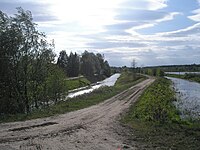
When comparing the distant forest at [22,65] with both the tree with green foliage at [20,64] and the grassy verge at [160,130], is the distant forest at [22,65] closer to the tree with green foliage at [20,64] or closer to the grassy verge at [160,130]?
the tree with green foliage at [20,64]

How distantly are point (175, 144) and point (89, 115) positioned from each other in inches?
400

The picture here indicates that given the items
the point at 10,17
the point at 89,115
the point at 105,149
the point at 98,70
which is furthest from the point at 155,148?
the point at 98,70

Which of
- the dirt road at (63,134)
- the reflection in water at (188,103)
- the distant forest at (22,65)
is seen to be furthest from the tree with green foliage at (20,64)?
the reflection in water at (188,103)

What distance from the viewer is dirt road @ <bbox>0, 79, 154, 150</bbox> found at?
13758 mm

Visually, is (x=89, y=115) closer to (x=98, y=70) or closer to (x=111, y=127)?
(x=111, y=127)

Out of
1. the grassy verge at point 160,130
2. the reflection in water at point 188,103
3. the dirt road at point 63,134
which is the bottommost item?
the reflection in water at point 188,103

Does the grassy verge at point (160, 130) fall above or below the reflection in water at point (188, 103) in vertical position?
above

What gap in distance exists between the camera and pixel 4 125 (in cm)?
1845

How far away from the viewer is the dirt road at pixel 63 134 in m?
13.8

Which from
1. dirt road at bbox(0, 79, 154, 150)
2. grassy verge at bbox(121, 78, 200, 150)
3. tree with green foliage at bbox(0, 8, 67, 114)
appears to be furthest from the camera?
tree with green foliage at bbox(0, 8, 67, 114)

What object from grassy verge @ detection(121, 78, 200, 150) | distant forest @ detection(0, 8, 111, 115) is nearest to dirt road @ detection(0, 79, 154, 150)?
grassy verge @ detection(121, 78, 200, 150)

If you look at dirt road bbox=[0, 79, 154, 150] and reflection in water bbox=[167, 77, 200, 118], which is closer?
dirt road bbox=[0, 79, 154, 150]

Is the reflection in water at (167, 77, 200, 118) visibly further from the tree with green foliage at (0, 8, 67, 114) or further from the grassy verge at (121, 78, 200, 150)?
the tree with green foliage at (0, 8, 67, 114)

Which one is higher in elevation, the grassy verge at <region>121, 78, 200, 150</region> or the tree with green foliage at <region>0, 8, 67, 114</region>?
the tree with green foliage at <region>0, 8, 67, 114</region>
